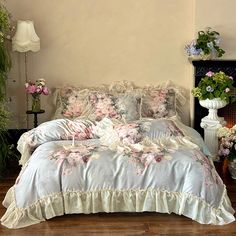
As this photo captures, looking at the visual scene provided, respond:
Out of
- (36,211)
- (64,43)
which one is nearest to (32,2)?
(64,43)

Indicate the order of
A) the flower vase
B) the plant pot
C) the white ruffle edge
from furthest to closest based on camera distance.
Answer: the flower vase, the plant pot, the white ruffle edge

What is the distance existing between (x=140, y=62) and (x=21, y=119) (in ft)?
5.06

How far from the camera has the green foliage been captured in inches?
181

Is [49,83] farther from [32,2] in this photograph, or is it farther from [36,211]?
[36,211]

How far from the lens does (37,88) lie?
15.1ft

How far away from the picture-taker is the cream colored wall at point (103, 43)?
487 cm

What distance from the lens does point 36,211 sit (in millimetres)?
3156

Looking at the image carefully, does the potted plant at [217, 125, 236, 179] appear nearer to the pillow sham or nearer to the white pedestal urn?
the white pedestal urn

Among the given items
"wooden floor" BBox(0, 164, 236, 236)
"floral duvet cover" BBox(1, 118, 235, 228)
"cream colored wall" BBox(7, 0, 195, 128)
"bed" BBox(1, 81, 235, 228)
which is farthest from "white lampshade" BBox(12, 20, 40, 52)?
"wooden floor" BBox(0, 164, 236, 236)

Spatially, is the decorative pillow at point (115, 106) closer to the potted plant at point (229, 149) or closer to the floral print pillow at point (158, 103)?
the floral print pillow at point (158, 103)

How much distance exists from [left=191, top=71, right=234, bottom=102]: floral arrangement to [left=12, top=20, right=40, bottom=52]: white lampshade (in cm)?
180

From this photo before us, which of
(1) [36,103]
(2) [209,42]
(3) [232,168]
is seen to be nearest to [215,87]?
(2) [209,42]

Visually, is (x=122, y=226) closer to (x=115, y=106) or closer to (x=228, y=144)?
(x=228, y=144)

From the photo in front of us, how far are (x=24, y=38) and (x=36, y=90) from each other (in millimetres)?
560
